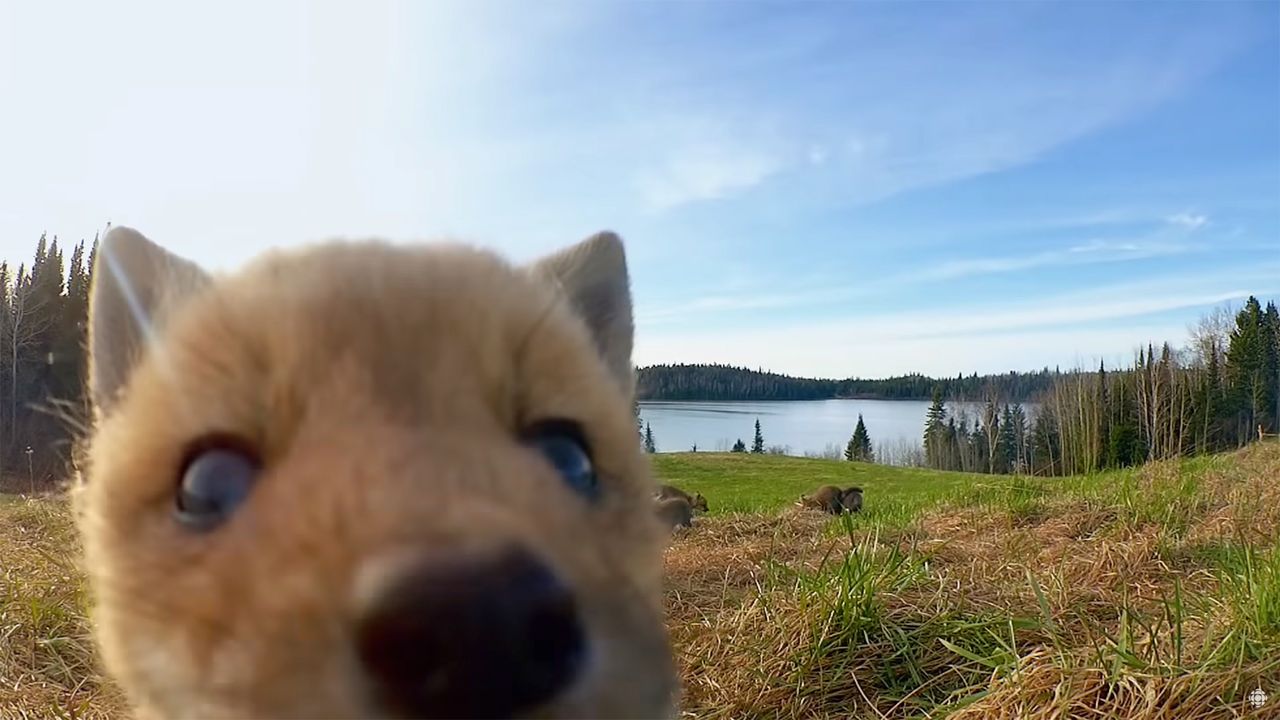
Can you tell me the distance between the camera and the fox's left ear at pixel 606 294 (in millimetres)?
2725

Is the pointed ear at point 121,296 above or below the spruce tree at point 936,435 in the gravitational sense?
above

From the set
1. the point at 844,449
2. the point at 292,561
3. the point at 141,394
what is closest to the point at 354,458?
the point at 292,561

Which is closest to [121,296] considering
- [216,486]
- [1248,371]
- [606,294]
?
[216,486]

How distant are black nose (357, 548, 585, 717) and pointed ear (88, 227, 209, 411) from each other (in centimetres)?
157

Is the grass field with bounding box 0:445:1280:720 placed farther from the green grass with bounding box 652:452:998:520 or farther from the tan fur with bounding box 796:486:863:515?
the green grass with bounding box 652:452:998:520

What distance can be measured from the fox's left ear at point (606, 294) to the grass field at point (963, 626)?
452 millimetres

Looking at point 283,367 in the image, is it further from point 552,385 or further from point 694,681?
point 694,681

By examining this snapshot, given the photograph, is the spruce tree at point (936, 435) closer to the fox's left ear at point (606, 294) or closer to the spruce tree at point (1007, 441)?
the spruce tree at point (1007, 441)

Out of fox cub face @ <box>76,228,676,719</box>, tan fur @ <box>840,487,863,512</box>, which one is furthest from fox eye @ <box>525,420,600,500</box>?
tan fur @ <box>840,487,863,512</box>

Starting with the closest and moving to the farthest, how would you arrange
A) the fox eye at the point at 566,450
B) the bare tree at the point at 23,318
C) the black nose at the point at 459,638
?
the black nose at the point at 459,638 < the fox eye at the point at 566,450 < the bare tree at the point at 23,318

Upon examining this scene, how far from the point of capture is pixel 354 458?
1.47 meters

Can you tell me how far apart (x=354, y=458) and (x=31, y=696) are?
4392mm

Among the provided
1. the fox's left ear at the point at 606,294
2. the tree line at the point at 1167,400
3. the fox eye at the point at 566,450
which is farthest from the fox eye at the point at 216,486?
the tree line at the point at 1167,400

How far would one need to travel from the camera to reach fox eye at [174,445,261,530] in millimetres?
1642
